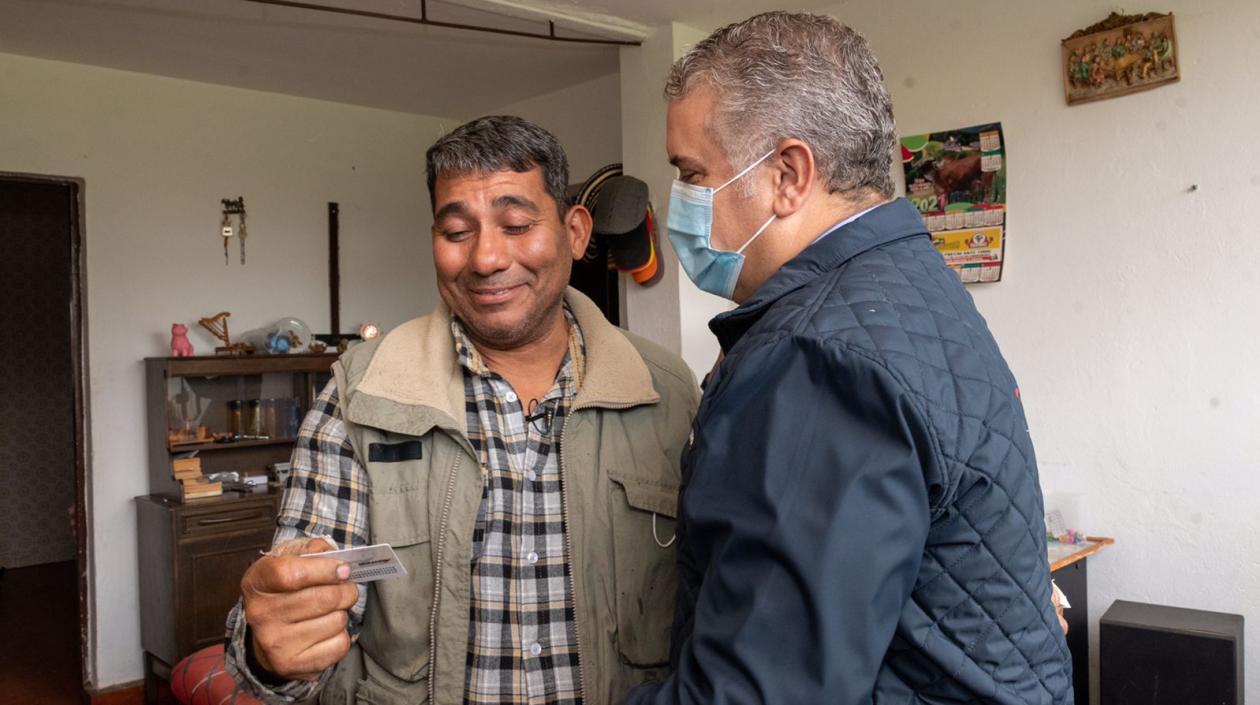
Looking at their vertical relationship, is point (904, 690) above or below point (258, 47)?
below

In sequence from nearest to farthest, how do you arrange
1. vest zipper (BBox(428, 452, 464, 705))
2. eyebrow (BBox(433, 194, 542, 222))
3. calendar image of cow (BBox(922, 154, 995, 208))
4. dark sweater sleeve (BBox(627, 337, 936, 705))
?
1. dark sweater sleeve (BBox(627, 337, 936, 705))
2. vest zipper (BBox(428, 452, 464, 705))
3. eyebrow (BBox(433, 194, 542, 222))
4. calendar image of cow (BBox(922, 154, 995, 208))

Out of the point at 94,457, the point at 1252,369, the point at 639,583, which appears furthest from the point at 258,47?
the point at 1252,369

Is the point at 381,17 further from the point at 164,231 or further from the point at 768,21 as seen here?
the point at 768,21

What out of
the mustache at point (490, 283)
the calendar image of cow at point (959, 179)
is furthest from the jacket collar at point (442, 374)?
the calendar image of cow at point (959, 179)

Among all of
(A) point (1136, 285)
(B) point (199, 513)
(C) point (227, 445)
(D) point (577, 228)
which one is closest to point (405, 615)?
(D) point (577, 228)

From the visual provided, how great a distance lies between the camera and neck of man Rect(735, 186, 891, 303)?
45.8 inches

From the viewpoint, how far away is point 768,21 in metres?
1.17

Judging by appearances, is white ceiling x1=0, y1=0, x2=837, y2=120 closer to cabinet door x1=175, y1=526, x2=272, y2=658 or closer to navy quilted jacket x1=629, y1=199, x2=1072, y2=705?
cabinet door x1=175, y1=526, x2=272, y2=658

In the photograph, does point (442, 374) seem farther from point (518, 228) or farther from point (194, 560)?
point (194, 560)

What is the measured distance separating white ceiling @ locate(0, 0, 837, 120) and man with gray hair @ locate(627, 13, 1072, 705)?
339 centimetres

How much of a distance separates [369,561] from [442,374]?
420 mm

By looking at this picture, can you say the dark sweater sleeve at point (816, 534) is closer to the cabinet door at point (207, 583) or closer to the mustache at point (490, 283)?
the mustache at point (490, 283)

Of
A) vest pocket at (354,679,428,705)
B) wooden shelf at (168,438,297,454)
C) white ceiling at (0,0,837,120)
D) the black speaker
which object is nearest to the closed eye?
vest pocket at (354,679,428,705)

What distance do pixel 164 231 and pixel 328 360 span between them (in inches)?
43.6
